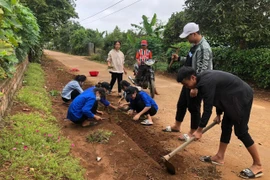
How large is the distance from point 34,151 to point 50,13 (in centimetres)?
1279

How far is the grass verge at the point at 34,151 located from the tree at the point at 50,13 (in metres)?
9.44

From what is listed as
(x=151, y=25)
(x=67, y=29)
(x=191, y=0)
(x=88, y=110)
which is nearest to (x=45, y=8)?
(x=151, y=25)

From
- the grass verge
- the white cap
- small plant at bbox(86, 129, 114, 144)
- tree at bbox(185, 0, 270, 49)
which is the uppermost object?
tree at bbox(185, 0, 270, 49)

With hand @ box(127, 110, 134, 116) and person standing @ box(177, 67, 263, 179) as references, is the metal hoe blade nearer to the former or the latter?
person standing @ box(177, 67, 263, 179)

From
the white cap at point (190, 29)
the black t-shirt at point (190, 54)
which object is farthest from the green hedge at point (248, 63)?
the white cap at point (190, 29)

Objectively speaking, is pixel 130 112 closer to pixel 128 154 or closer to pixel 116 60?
pixel 128 154

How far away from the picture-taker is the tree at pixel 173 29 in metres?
14.0

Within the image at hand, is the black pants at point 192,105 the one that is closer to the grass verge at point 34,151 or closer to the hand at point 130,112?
the hand at point 130,112

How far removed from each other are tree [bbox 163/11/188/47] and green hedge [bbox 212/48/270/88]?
421 cm

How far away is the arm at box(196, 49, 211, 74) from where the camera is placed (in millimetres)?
3760

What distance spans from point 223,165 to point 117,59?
4.44 m

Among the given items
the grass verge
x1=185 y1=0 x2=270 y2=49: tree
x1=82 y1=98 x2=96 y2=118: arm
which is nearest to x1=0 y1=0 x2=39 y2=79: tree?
the grass verge

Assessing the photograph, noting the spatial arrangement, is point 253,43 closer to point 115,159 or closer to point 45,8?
point 115,159

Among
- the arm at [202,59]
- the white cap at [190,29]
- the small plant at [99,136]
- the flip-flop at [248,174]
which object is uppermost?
the white cap at [190,29]
